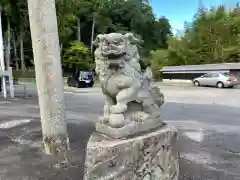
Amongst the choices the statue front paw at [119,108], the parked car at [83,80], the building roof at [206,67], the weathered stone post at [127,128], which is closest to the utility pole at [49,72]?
the weathered stone post at [127,128]

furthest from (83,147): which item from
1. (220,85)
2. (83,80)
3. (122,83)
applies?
(83,80)

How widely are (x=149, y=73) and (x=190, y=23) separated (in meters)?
23.5

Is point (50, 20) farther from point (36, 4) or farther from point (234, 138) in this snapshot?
point (234, 138)

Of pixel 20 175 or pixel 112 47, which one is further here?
pixel 20 175

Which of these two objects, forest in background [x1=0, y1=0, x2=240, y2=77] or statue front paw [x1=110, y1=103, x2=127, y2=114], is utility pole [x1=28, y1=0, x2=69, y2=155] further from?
forest in background [x1=0, y1=0, x2=240, y2=77]

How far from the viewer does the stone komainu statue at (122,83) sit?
2546 millimetres

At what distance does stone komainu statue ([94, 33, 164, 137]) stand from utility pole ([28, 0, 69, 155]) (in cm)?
139

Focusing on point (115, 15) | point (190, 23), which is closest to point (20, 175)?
point (190, 23)

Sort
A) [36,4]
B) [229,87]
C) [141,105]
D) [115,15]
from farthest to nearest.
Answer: [115,15], [229,87], [36,4], [141,105]

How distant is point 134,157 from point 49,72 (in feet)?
6.09

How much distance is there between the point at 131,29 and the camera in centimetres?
3416

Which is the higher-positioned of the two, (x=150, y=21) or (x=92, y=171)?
(x=150, y=21)

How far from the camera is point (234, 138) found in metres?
5.07

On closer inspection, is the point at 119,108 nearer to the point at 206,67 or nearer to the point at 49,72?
the point at 49,72
